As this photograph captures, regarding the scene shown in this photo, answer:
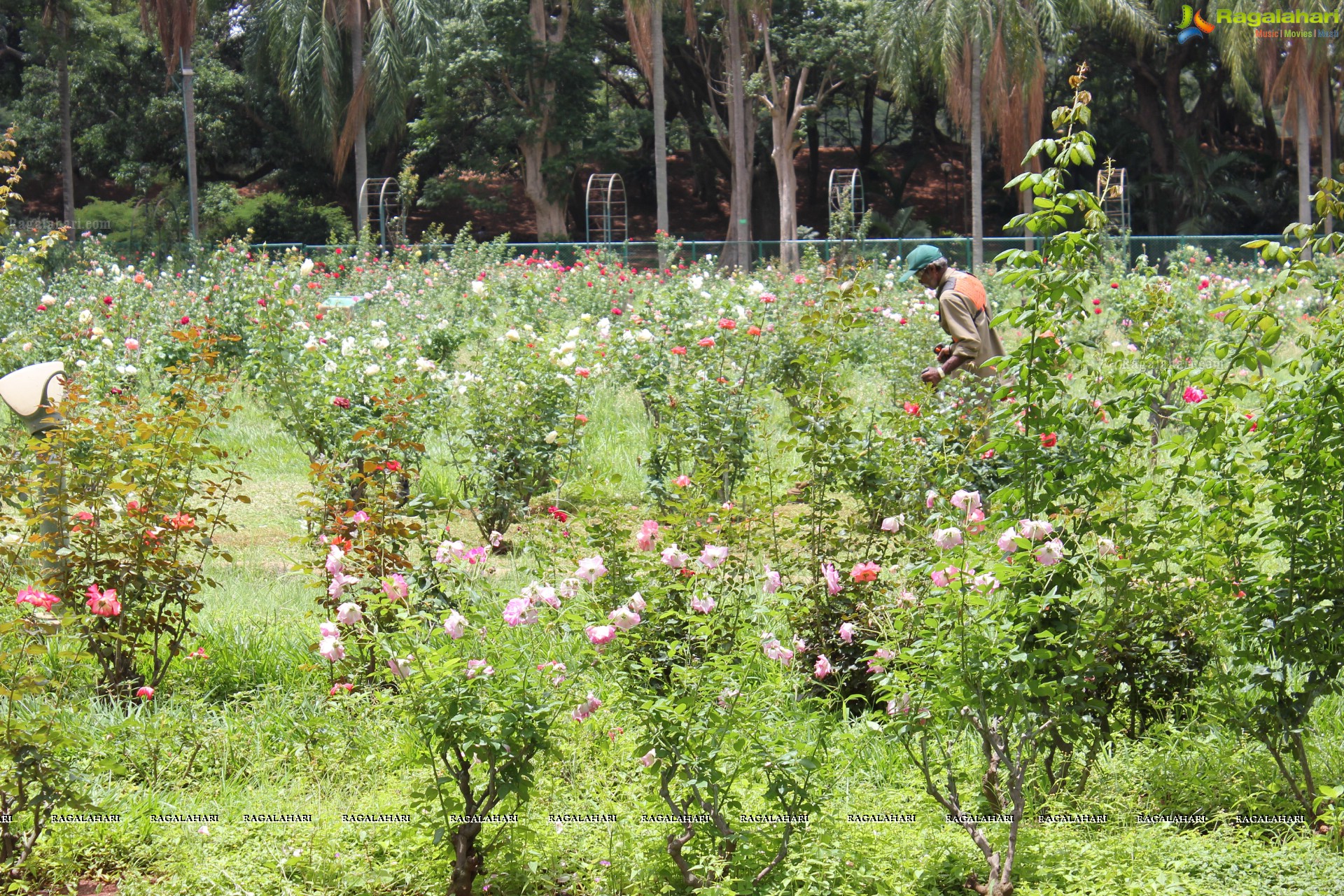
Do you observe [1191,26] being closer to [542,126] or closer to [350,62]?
[542,126]

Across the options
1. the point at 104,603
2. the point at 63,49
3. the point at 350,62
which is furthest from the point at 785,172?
the point at 104,603

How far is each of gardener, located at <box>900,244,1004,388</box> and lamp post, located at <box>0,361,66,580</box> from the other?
3538mm

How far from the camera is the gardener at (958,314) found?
18.9 ft

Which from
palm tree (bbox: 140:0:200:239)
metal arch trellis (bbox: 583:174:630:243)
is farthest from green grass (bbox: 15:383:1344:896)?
metal arch trellis (bbox: 583:174:630:243)

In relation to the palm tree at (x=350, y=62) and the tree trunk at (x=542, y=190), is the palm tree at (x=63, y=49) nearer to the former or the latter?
the palm tree at (x=350, y=62)

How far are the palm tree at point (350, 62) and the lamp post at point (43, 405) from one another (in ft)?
78.1

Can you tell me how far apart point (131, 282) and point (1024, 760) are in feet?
35.7

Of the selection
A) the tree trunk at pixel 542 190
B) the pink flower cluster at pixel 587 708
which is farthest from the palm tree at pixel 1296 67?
the pink flower cluster at pixel 587 708

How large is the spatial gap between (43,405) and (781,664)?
9.50 feet

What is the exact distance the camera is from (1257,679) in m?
3.36

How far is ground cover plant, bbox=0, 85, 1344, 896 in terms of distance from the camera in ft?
9.77

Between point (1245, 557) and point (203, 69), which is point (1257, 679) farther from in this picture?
point (203, 69)

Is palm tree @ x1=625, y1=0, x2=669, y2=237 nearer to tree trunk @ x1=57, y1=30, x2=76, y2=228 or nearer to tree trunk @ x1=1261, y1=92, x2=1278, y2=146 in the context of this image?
tree trunk @ x1=57, y1=30, x2=76, y2=228

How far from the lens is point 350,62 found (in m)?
32.3
